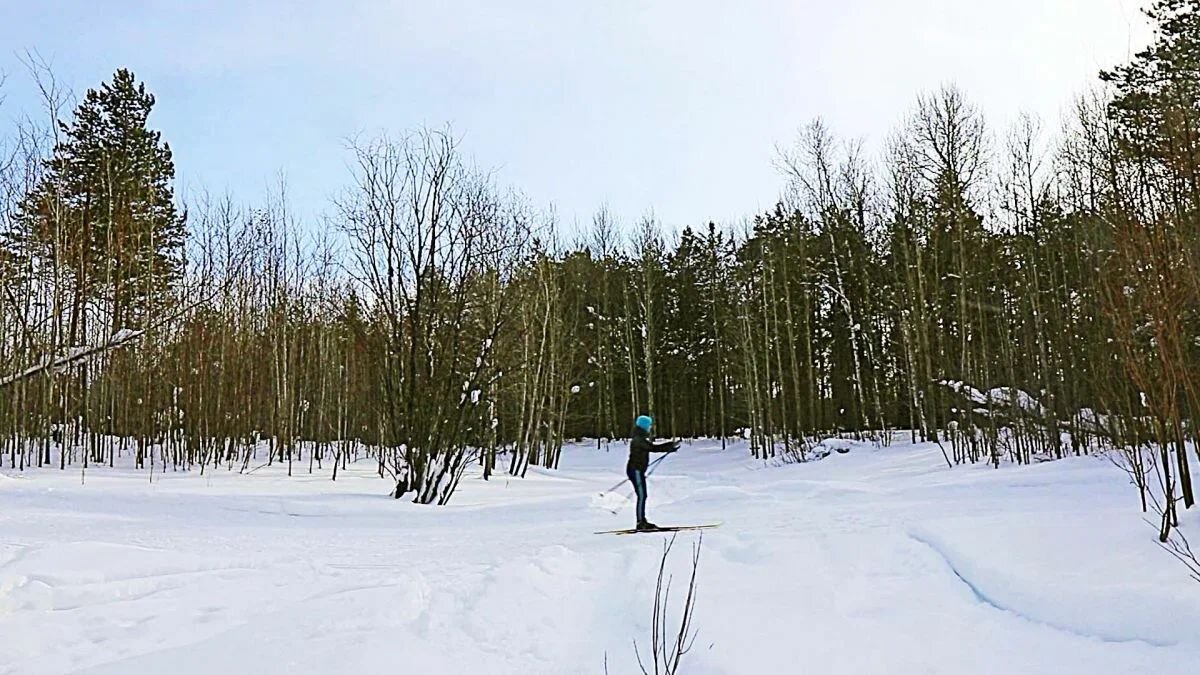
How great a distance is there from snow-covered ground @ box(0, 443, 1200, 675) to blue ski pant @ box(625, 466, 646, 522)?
1.94 ft

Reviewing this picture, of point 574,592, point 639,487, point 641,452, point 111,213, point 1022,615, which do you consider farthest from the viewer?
point 111,213

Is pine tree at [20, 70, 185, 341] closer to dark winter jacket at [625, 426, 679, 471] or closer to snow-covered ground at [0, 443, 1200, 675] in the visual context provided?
snow-covered ground at [0, 443, 1200, 675]

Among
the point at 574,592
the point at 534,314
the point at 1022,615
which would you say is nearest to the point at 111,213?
the point at 534,314

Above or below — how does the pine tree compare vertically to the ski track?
above

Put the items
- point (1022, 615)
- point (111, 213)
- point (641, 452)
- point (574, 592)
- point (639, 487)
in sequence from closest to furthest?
point (1022, 615), point (574, 592), point (639, 487), point (641, 452), point (111, 213)

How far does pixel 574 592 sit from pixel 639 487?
4.76 meters

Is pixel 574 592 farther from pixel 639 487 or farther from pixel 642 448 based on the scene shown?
pixel 642 448

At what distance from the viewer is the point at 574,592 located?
669cm

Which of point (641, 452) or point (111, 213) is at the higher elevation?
point (111, 213)

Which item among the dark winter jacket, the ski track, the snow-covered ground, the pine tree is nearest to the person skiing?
the dark winter jacket

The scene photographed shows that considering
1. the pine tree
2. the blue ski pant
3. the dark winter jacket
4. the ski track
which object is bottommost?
the ski track

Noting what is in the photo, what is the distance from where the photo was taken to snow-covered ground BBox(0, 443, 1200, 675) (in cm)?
480

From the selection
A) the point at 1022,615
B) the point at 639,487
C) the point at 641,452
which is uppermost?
the point at 641,452

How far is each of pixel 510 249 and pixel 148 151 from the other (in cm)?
1416
